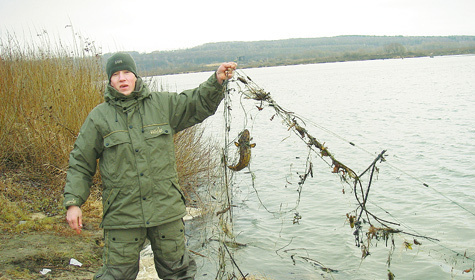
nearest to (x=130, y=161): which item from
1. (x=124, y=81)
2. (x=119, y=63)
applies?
(x=124, y=81)

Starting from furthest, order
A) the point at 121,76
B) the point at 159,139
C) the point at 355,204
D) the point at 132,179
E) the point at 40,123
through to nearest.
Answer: the point at 40,123
the point at 355,204
the point at 121,76
the point at 159,139
the point at 132,179

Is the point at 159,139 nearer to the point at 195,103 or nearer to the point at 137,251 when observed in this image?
the point at 195,103

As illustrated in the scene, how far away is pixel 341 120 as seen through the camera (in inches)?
753

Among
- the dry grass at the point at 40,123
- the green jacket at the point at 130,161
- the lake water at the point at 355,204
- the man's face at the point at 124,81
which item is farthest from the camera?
the dry grass at the point at 40,123

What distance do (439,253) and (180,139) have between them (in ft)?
16.3

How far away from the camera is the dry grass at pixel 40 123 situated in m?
6.54

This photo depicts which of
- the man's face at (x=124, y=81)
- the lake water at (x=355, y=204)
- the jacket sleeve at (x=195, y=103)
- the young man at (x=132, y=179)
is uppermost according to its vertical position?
the man's face at (x=124, y=81)

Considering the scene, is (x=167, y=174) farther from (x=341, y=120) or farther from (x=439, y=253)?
(x=341, y=120)

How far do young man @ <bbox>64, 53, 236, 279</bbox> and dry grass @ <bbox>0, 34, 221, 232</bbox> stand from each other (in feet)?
10.7

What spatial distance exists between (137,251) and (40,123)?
4.37m

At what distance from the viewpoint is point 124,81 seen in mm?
3439

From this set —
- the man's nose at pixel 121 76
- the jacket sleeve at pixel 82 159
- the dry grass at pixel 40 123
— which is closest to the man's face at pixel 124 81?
the man's nose at pixel 121 76

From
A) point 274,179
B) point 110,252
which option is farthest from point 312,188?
point 110,252

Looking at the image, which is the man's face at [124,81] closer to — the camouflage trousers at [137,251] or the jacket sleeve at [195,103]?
the jacket sleeve at [195,103]
